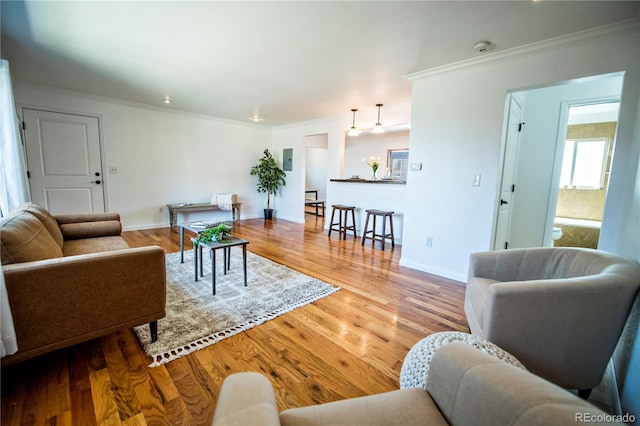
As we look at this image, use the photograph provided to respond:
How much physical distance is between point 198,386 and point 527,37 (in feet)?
11.7

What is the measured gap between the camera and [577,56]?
227 cm

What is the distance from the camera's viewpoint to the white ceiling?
1976 mm

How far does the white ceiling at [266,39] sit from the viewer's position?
6.48 feet

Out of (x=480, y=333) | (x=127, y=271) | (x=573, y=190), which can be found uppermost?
(x=573, y=190)

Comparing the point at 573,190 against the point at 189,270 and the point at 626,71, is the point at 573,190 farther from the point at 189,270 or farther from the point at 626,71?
the point at 189,270

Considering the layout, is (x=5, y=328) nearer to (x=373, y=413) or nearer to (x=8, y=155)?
(x=373, y=413)

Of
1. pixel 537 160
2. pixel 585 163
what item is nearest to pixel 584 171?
pixel 585 163

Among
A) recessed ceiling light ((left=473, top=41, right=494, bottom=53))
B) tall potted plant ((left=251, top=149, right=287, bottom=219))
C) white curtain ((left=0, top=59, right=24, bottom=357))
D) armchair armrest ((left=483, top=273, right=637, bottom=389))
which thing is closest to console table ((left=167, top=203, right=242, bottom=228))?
tall potted plant ((left=251, top=149, right=287, bottom=219))

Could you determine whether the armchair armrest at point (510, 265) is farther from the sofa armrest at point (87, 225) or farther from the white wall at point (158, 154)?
the white wall at point (158, 154)

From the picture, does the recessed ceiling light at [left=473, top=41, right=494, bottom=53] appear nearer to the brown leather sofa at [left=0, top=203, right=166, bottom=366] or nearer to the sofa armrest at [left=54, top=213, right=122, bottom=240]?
the brown leather sofa at [left=0, top=203, right=166, bottom=366]

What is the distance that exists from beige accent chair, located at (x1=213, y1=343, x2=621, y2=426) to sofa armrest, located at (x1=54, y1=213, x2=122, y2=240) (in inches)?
122

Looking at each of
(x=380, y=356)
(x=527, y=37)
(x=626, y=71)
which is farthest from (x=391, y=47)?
(x=380, y=356)

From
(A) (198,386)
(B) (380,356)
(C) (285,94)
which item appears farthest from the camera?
(C) (285,94)

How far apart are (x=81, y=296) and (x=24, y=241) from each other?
1.58ft
